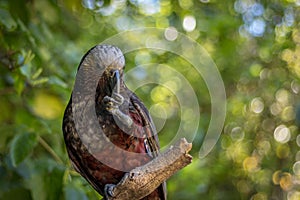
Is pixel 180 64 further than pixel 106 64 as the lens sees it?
Yes

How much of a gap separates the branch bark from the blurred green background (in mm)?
560

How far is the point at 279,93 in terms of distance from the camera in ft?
12.6

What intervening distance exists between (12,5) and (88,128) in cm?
94

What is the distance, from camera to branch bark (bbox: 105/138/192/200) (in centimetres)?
119

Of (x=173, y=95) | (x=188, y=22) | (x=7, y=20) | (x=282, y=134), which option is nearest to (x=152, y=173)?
(x=7, y=20)

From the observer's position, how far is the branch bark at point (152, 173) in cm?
119

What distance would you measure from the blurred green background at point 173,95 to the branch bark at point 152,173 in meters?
0.56

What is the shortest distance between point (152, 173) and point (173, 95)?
2.53 m

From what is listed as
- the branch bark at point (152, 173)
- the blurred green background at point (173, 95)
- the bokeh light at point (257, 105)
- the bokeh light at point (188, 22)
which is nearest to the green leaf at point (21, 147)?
the blurred green background at point (173, 95)

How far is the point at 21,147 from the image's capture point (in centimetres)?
188

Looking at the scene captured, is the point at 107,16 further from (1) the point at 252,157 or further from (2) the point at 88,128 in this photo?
(2) the point at 88,128

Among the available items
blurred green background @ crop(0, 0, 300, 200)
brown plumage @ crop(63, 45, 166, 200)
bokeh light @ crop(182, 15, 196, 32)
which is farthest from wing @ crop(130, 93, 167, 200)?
bokeh light @ crop(182, 15, 196, 32)

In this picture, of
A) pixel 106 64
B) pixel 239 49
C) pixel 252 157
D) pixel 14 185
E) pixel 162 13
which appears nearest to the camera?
pixel 106 64

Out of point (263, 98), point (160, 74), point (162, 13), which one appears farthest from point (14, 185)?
point (263, 98)
